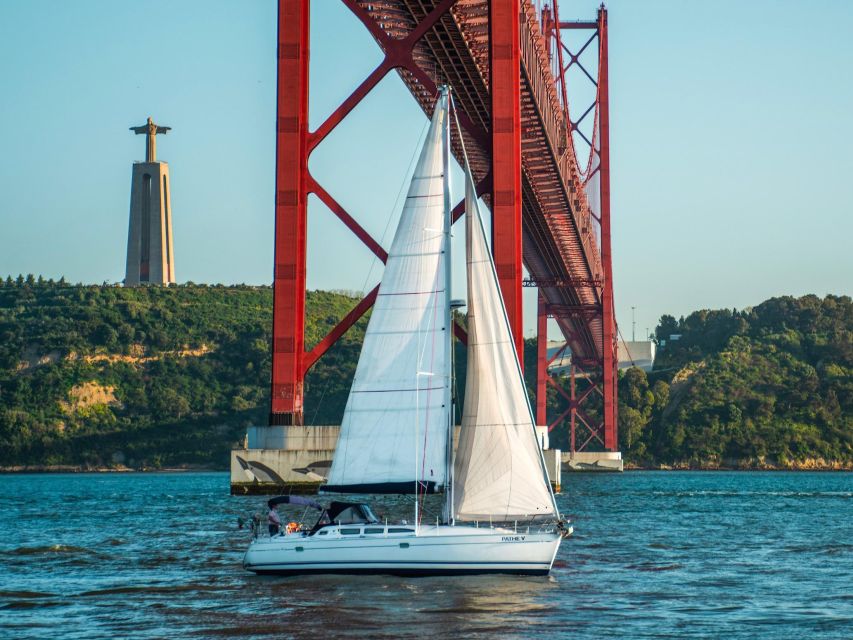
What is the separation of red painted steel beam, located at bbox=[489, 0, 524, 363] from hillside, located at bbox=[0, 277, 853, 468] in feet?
236

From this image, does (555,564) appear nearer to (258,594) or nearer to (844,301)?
(258,594)

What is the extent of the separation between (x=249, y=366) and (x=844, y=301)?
4842cm

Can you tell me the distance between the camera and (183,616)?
18141mm

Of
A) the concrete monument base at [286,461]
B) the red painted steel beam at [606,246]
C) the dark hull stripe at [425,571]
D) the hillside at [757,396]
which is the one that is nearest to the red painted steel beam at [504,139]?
the concrete monument base at [286,461]

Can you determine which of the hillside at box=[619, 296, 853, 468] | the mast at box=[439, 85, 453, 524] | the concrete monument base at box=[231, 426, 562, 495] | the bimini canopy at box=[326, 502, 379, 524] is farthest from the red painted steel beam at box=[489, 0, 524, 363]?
the hillside at box=[619, 296, 853, 468]

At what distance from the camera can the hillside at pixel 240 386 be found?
10450 cm

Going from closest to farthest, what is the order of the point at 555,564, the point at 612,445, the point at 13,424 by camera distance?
the point at 555,564, the point at 612,445, the point at 13,424

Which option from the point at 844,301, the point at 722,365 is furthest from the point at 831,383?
the point at 844,301

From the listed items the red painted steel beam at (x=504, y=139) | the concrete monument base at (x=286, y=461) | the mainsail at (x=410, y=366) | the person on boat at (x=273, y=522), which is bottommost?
the person on boat at (x=273, y=522)

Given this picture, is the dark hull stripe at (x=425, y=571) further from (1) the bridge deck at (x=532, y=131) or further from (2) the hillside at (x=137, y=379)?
(2) the hillside at (x=137, y=379)

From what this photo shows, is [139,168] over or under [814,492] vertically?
over

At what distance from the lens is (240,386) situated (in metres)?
113

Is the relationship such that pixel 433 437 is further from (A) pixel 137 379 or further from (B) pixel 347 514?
(A) pixel 137 379

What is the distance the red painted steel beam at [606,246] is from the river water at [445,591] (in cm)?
4470
